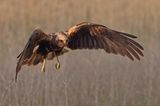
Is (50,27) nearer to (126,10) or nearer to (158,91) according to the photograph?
(126,10)

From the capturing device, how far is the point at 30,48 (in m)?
5.13

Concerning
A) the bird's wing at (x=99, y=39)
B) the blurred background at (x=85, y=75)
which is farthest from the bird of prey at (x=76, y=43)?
the blurred background at (x=85, y=75)

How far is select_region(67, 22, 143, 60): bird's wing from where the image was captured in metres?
5.57

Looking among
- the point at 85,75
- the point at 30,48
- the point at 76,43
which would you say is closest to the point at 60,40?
the point at 30,48

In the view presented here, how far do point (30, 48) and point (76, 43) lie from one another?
2.22ft

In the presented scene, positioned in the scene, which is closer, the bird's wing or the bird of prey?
the bird of prey

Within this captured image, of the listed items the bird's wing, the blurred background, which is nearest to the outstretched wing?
the bird's wing

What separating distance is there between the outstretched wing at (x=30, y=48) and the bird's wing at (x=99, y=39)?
10.1 inches

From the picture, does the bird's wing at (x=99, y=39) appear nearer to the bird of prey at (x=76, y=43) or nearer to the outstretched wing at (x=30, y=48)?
the bird of prey at (x=76, y=43)

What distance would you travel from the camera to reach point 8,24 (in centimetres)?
699

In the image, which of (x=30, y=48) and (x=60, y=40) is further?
(x=60, y=40)

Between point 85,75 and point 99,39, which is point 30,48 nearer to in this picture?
point 99,39

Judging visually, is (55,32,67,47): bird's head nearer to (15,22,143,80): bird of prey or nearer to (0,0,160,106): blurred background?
(15,22,143,80): bird of prey

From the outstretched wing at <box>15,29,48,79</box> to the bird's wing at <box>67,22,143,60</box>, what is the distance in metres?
0.26
